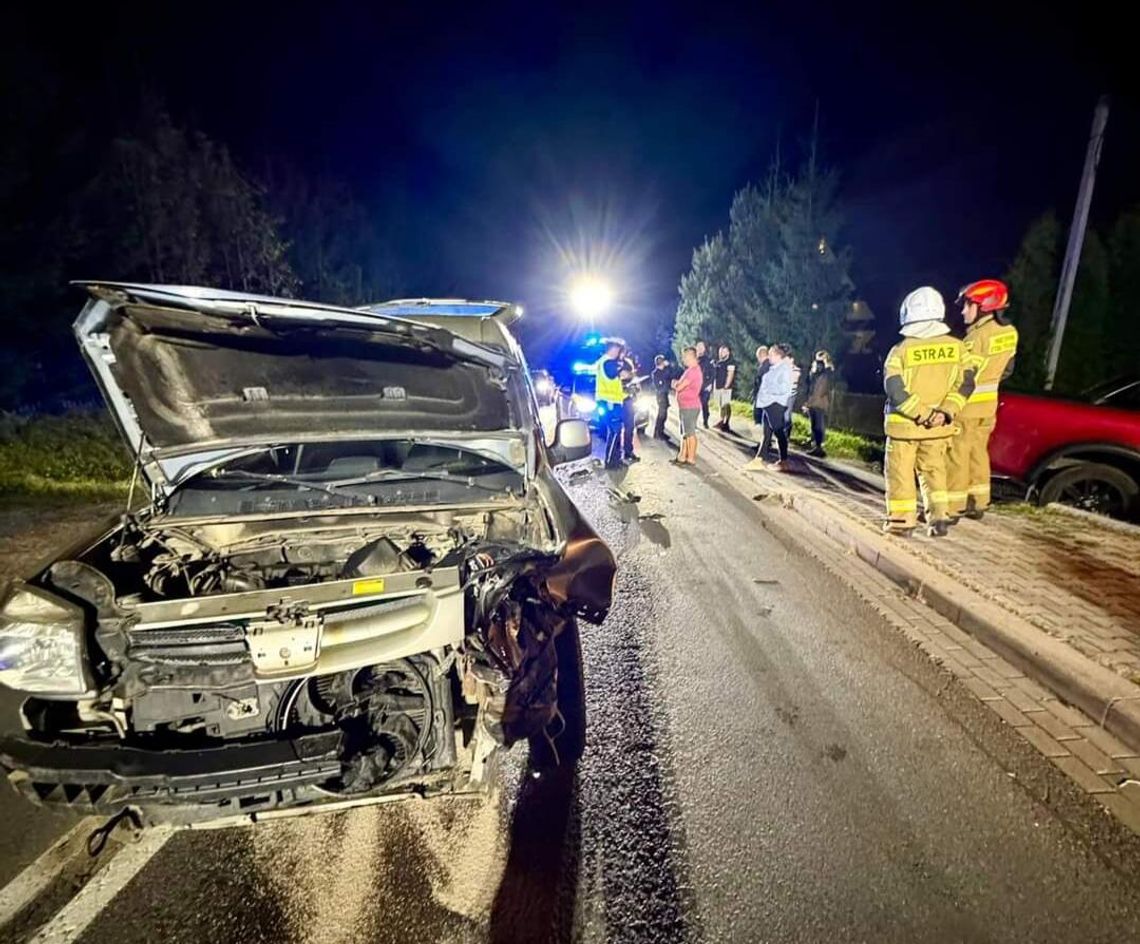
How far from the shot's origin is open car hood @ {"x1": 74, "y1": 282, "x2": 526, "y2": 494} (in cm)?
256

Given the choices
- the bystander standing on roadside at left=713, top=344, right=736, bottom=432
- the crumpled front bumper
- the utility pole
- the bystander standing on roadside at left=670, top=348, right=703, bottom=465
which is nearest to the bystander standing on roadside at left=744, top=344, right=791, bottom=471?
the bystander standing on roadside at left=670, top=348, right=703, bottom=465

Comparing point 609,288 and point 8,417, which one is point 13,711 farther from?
point 609,288

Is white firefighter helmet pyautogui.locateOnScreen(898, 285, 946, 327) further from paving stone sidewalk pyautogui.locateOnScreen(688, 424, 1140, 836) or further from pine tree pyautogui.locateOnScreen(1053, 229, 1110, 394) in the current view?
pine tree pyautogui.locateOnScreen(1053, 229, 1110, 394)

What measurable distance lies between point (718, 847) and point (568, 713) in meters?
0.96

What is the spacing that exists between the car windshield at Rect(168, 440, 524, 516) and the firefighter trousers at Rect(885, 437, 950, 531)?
3.58 metres

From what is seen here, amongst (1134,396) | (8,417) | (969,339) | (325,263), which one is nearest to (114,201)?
(8,417)

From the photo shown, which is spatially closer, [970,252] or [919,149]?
[970,252]

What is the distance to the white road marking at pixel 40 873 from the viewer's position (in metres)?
1.97

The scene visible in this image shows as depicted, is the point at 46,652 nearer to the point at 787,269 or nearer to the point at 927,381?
the point at 927,381

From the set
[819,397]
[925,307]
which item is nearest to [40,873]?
[925,307]

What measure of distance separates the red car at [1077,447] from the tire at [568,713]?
4965 millimetres

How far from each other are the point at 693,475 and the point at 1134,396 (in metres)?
4.79

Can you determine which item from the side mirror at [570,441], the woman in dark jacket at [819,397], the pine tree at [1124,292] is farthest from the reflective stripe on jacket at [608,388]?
the pine tree at [1124,292]

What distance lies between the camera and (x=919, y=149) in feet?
56.1
